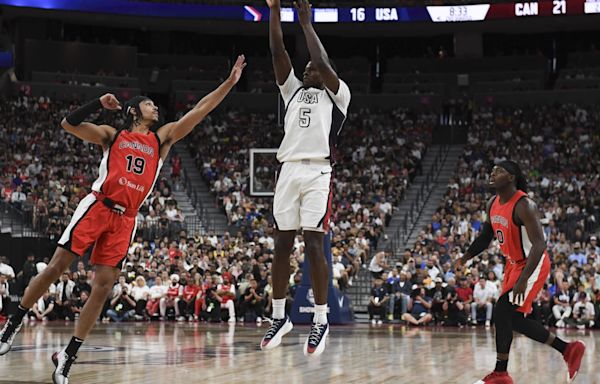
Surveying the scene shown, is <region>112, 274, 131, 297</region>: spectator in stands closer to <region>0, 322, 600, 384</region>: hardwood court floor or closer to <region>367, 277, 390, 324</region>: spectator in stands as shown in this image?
<region>0, 322, 600, 384</region>: hardwood court floor

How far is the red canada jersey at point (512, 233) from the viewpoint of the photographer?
8289 mm

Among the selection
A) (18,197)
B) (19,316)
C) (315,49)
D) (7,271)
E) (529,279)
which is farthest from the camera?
(18,197)

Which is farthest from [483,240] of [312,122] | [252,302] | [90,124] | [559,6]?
[559,6]

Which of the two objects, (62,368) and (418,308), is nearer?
(62,368)

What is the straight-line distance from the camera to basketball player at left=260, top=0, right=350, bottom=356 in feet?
24.7

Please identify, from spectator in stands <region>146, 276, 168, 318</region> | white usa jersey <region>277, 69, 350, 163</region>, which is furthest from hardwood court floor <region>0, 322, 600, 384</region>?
spectator in stands <region>146, 276, 168, 318</region>

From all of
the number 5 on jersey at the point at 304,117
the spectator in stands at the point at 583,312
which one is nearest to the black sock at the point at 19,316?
the number 5 on jersey at the point at 304,117

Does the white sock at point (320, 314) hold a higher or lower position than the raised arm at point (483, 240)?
lower

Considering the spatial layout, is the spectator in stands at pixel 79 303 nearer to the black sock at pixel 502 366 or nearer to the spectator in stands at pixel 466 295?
the spectator in stands at pixel 466 295

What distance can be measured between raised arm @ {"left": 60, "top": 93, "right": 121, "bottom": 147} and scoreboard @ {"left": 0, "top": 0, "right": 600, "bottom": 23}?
2182 centimetres

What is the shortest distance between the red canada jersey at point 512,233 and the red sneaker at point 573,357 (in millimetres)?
965

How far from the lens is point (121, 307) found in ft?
62.7

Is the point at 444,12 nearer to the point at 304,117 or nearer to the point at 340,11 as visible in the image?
the point at 340,11

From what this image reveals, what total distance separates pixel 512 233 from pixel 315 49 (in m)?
2.57
